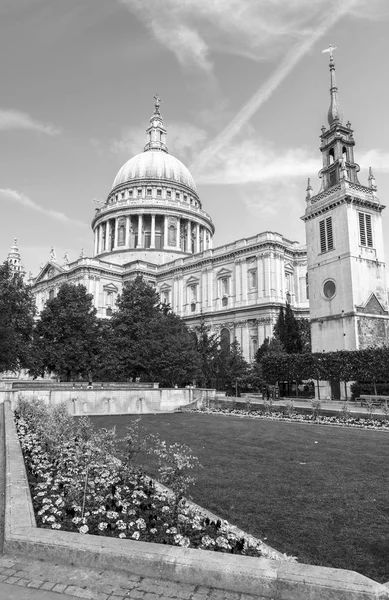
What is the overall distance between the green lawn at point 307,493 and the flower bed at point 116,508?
911 mm

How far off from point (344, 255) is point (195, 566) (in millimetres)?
→ 38825

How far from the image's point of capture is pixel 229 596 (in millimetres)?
4148

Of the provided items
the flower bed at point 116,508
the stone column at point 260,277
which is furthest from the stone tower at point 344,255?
the flower bed at point 116,508

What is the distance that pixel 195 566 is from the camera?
4414 mm

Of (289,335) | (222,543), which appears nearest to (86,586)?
(222,543)

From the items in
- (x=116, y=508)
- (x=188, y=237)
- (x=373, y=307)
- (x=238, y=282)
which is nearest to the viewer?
(x=116, y=508)

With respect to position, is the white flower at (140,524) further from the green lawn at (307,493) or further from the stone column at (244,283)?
the stone column at (244,283)

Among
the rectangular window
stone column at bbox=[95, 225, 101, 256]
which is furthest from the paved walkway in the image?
stone column at bbox=[95, 225, 101, 256]

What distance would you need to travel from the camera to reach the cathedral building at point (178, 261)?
6359 cm

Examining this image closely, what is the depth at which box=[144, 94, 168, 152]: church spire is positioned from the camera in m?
111

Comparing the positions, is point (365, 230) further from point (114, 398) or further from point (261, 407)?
point (114, 398)

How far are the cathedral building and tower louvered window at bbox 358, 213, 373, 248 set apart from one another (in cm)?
2091

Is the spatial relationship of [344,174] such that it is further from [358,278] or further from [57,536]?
[57,536]

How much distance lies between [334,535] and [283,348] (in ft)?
140
